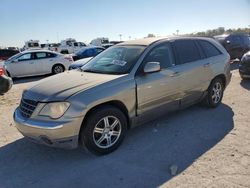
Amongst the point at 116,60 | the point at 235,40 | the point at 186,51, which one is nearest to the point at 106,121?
the point at 116,60

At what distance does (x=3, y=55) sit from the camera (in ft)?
59.6

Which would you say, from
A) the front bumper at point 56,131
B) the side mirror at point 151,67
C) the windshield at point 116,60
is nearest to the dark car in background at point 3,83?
the windshield at point 116,60

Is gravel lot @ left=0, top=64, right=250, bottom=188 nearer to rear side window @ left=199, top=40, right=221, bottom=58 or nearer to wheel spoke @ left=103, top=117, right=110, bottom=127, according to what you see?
wheel spoke @ left=103, top=117, right=110, bottom=127

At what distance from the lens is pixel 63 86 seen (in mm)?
4445

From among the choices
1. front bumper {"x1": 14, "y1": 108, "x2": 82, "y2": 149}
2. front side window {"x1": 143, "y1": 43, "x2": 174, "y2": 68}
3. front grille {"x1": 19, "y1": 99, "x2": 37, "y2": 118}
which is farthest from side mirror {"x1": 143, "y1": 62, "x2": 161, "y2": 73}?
front grille {"x1": 19, "y1": 99, "x2": 37, "y2": 118}

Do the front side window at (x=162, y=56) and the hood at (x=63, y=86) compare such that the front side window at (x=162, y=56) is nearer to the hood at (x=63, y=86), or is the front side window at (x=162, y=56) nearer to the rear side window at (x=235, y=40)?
the hood at (x=63, y=86)

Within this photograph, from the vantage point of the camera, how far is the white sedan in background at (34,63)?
1421cm

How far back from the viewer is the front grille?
14.0 feet

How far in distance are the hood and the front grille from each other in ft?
0.22

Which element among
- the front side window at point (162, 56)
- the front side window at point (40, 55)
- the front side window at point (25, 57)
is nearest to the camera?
the front side window at point (162, 56)

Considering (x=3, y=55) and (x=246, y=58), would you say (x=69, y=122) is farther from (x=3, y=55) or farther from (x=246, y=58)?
(x=3, y=55)

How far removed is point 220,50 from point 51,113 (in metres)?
4.52

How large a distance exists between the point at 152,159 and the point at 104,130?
86 centimetres

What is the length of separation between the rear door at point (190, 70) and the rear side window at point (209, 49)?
8.5 inches
